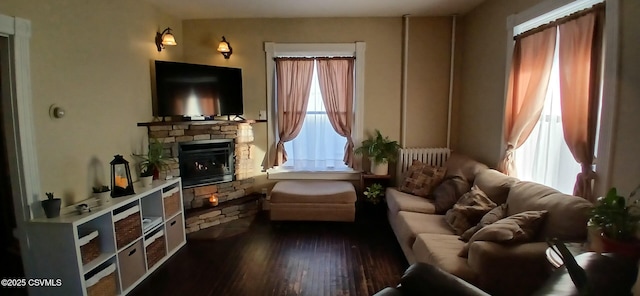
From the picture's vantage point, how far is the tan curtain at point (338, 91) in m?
4.16

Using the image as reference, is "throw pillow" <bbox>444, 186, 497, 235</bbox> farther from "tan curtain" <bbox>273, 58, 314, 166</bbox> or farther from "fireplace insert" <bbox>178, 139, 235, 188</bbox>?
"fireplace insert" <bbox>178, 139, 235, 188</bbox>

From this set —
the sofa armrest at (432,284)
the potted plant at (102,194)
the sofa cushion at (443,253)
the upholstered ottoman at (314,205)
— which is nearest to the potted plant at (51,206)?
the potted plant at (102,194)

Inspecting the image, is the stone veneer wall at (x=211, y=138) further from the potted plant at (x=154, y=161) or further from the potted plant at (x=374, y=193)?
the potted plant at (x=374, y=193)

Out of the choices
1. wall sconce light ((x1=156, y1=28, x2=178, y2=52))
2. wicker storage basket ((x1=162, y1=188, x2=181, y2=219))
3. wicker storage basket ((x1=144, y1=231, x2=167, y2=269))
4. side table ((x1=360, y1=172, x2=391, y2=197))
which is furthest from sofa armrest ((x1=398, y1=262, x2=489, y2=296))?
wall sconce light ((x1=156, y1=28, x2=178, y2=52))

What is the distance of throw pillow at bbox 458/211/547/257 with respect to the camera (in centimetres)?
187

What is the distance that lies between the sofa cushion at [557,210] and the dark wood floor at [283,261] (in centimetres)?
116

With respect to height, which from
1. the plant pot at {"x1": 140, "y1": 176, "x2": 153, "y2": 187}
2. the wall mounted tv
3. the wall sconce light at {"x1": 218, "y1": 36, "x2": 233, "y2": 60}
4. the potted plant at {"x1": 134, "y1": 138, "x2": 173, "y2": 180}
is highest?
the wall sconce light at {"x1": 218, "y1": 36, "x2": 233, "y2": 60}

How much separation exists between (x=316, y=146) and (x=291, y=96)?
78cm

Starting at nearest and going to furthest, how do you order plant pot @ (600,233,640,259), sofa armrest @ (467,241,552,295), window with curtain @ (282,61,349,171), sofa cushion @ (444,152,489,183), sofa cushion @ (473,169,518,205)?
plant pot @ (600,233,640,259) → sofa armrest @ (467,241,552,295) → sofa cushion @ (473,169,518,205) → sofa cushion @ (444,152,489,183) → window with curtain @ (282,61,349,171)

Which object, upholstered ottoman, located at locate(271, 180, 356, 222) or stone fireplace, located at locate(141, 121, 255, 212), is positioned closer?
stone fireplace, located at locate(141, 121, 255, 212)

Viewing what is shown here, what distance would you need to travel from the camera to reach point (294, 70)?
4172 millimetres

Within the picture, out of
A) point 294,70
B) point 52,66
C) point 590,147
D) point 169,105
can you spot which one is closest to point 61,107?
point 52,66

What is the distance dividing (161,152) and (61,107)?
3.20 feet

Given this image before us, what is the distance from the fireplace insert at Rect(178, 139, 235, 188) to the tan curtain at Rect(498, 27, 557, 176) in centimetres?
312
